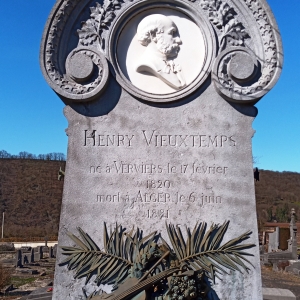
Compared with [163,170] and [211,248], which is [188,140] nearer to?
[163,170]

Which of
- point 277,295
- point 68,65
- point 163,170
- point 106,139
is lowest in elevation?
point 277,295

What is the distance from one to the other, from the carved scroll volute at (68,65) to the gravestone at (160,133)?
0.01 m

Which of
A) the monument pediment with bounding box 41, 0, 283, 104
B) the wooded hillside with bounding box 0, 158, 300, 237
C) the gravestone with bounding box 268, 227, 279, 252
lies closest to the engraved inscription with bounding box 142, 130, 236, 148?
the monument pediment with bounding box 41, 0, 283, 104

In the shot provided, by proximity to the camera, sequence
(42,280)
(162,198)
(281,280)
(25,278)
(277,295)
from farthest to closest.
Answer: (25,278) < (42,280) < (281,280) < (277,295) < (162,198)

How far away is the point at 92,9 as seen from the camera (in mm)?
4785

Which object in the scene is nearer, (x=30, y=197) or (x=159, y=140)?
(x=159, y=140)

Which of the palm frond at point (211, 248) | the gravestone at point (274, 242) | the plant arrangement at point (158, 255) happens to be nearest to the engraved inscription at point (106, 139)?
the plant arrangement at point (158, 255)

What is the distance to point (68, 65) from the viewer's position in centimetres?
467

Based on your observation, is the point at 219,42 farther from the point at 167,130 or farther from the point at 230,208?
the point at 230,208

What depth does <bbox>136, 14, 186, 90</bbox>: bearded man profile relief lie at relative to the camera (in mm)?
4785

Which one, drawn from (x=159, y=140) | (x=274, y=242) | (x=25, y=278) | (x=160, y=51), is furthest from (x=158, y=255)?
(x=274, y=242)

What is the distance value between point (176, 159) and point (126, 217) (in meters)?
0.83

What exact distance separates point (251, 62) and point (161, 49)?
3.31 ft

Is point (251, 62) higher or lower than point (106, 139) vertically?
higher
